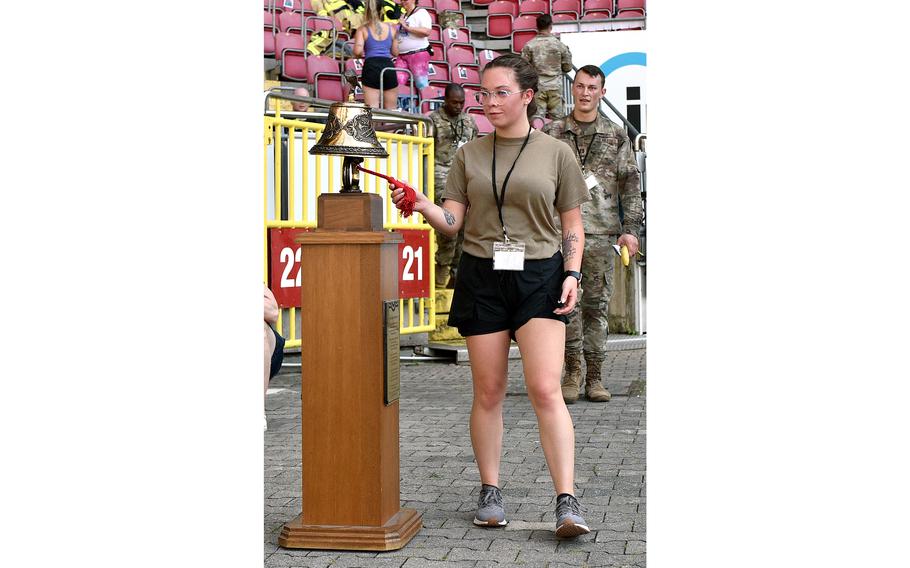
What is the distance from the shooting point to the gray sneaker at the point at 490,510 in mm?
4844

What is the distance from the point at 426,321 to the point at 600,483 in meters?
5.21

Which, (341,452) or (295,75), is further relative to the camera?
(295,75)

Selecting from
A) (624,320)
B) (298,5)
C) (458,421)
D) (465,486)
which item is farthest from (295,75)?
(465,486)

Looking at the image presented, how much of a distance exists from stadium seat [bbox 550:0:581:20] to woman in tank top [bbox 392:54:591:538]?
1572 cm

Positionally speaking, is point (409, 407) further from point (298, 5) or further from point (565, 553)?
point (298, 5)

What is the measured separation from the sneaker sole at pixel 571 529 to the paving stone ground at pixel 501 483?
1.7 inches

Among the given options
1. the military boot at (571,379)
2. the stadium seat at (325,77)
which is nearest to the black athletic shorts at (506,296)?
the military boot at (571,379)

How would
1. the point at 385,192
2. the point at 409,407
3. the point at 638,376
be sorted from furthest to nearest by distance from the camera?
the point at 385,192 → the point at 638,376 → the point at 409,407

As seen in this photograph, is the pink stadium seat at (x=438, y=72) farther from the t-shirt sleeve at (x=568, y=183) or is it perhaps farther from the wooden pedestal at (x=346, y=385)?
the wooden pedestal at (x=346, y=385)

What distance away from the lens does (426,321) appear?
35.1ft

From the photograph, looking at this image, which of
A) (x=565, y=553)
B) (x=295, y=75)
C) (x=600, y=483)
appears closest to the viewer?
(x=565, y=553)

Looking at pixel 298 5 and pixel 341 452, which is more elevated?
pixel 298 5

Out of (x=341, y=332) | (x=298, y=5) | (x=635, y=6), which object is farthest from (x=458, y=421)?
(x=635, y=6)

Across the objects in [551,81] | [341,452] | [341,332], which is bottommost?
[341,452]
